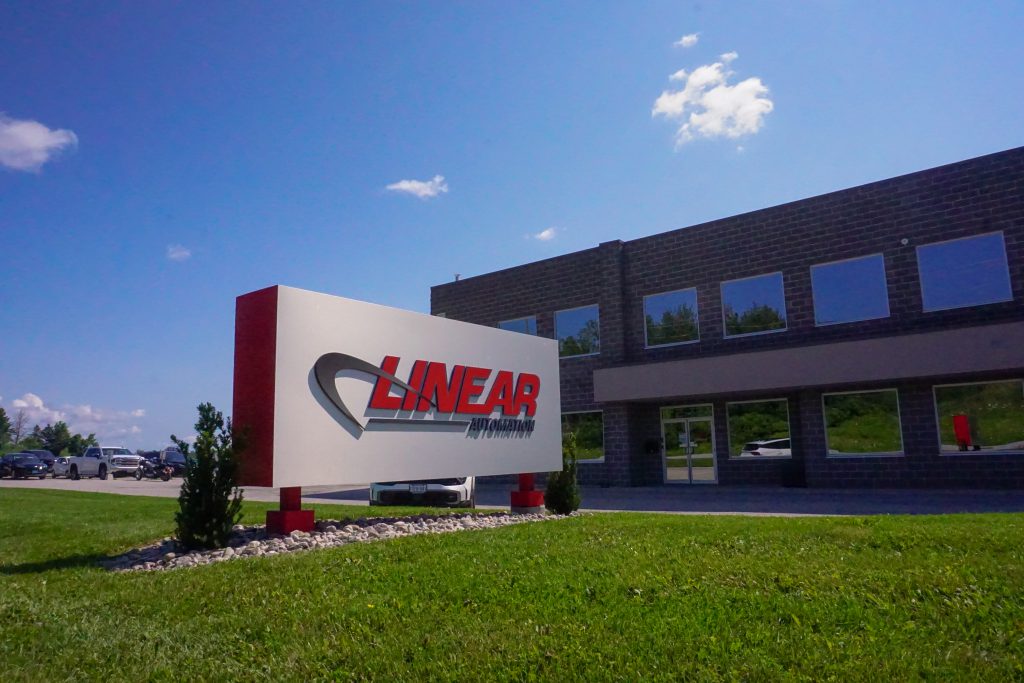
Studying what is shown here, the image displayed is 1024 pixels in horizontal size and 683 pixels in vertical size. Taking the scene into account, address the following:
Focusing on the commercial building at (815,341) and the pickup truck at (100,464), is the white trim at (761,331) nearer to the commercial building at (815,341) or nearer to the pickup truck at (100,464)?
the commercial building at (815,341)

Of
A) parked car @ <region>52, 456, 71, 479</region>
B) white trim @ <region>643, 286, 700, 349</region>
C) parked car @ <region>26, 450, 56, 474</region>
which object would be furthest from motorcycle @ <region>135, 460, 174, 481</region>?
white trim @ <region>643, 286, 700, 349</region>

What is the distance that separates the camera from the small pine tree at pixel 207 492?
361 inches

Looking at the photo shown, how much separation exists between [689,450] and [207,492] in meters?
18.4

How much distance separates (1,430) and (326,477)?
348 ft

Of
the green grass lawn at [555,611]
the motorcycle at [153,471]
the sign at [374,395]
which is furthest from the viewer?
the motorcycle at [153,471]

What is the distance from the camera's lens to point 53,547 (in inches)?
399

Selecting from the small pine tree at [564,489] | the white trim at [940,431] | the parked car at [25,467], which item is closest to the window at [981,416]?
Result: the white trim at [940,431]

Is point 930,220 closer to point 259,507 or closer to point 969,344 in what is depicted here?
point 969,344

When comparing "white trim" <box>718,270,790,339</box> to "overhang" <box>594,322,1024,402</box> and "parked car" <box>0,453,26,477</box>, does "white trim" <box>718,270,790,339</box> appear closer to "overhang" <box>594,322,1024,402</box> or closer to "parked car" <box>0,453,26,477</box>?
"overhang" <box>594,322,1024,402</box>

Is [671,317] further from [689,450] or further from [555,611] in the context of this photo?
[555,611]

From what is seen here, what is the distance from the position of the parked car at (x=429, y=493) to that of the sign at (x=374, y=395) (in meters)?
3.33

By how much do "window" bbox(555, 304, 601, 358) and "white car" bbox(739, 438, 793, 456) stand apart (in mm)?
6192

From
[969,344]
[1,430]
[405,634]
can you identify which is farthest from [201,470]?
[1,430]

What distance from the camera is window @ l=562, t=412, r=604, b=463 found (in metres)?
25.9
